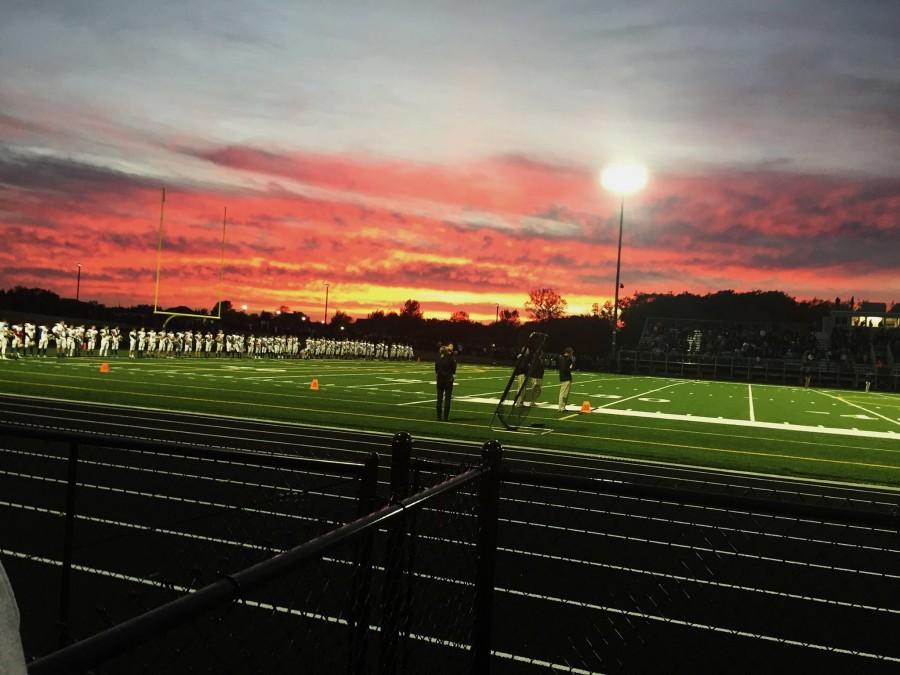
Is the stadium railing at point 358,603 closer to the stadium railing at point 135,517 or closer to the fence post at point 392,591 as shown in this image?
the fence post at point 392,591

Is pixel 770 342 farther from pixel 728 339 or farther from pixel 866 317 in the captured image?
pixel 866 317

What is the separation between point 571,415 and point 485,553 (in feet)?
59.9

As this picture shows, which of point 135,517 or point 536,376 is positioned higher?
point 536,376

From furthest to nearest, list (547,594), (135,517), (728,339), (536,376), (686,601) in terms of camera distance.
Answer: (728,339), (536,376), (135,517), (686,601), (547,594)

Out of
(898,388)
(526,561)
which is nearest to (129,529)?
(526,561)

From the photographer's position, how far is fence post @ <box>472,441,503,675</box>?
3.11 m

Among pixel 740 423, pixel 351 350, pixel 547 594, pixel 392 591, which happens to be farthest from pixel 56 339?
pixel 392 591

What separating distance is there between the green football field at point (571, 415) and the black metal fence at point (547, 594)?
646 cm

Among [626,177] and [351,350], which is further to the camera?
[351,350]

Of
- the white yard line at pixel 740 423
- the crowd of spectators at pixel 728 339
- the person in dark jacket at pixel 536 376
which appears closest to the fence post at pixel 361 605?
the person in dark jacket at pixel 536 376

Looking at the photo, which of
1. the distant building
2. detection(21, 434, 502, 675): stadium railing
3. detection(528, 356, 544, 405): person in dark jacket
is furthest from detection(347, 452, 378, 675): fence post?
the distant building

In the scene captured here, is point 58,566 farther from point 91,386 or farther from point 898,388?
point 898,388

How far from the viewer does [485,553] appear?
3.10 m

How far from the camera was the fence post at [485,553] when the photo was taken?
311cm
